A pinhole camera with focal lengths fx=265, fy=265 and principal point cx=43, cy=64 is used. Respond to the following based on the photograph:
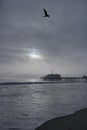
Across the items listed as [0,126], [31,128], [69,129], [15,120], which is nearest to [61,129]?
[69,129]

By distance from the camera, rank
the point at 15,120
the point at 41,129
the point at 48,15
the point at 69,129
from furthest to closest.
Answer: the point at 15,120 < the point at 48,15 < the point at 41,129 < the point at 69,129

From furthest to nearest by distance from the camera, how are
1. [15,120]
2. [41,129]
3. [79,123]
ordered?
[15,120]
[41,129]
[79,123]

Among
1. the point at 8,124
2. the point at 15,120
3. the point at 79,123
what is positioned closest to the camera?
the point at 79,123

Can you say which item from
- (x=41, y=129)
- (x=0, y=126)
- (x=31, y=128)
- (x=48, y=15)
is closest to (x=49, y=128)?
(x=41, y=129)

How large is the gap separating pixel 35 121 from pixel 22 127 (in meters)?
2.34

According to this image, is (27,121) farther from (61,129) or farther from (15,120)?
(61,129)

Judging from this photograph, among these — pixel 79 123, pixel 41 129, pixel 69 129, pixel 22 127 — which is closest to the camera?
pixel 69 129

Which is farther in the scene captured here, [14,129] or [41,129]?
[14,129]

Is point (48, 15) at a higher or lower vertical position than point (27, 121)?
higher

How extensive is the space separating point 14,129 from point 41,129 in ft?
9.87

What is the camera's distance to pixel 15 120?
22547 mm

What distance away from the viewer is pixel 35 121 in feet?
70.3

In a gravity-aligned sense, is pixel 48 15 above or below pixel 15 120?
above

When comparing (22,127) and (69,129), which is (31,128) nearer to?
(22,127)
